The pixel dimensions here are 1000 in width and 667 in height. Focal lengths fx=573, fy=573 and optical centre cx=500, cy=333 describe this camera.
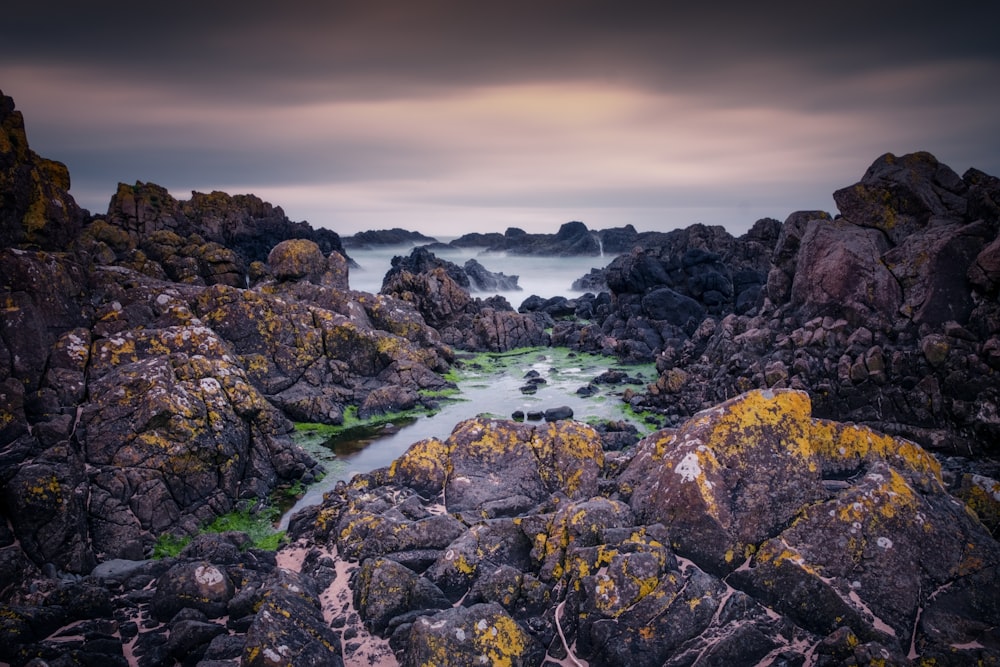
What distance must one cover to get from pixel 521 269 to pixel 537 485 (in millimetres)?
100528

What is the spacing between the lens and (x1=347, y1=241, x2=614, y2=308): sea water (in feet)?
284

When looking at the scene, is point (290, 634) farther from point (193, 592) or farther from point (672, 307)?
point (672, 307)

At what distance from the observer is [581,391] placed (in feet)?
85.6

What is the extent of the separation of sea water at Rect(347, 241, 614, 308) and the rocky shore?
56985mm

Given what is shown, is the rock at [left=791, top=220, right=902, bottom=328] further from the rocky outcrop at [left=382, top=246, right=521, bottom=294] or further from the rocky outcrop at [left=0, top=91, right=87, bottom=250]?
the rocky outcrop at [left=382, top=246, right=521, bottom=294]

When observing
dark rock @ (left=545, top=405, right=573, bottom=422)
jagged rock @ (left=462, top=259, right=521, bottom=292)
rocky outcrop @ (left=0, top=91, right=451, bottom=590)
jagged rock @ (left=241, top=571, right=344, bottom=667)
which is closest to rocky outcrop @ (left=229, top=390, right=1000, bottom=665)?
jagged rock @ (left=241, top=571, right=344, bottom=667)

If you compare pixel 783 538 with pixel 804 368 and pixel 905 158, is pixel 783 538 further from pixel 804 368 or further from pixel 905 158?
pixel 905 158

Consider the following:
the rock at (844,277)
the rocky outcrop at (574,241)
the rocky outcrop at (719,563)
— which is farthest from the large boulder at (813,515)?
the rocky outcrop at (574,241)

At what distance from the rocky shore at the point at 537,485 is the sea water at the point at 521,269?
A: 56985 millimetres

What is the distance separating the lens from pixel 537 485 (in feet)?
35.2

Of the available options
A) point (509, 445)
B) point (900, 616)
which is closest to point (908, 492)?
point (900, 616)

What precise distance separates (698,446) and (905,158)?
18.7 metres

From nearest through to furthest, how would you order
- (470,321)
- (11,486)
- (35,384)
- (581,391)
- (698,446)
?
(698,446)
(11,486)
(35,384)
(581,391)
(470,321)

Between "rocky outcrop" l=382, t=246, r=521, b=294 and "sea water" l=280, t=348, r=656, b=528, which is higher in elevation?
"rocky outcrop" l=382, t=246, r=521, b=294
